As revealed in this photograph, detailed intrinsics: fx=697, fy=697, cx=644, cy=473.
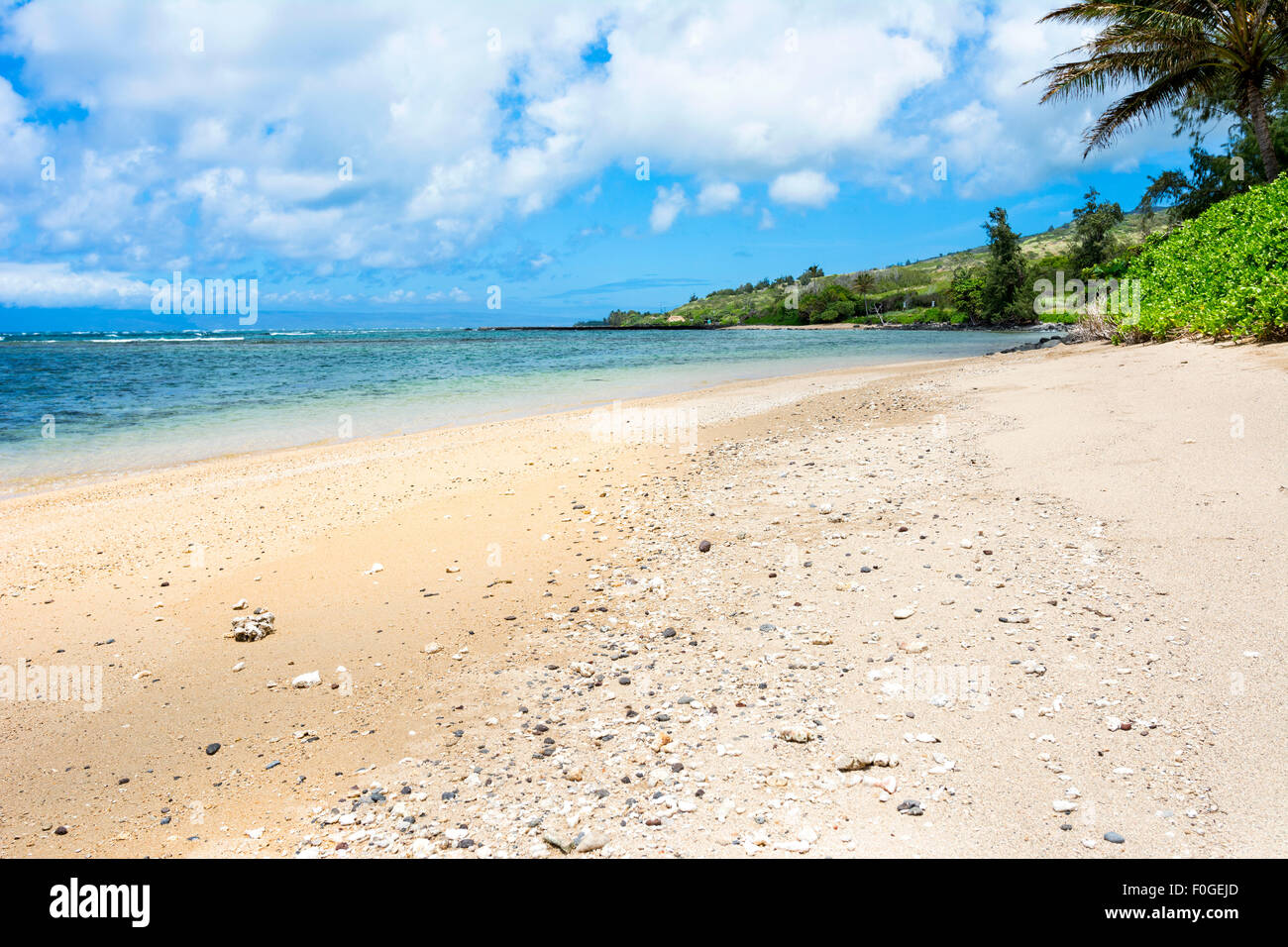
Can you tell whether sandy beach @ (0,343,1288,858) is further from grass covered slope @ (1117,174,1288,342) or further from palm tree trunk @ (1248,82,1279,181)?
palm tree trunk @ (1248,82,1279,181)

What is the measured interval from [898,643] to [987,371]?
692 inches

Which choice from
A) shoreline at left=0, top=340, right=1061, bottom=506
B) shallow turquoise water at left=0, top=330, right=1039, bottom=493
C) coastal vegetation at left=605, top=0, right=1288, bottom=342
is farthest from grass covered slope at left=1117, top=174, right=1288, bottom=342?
shallow turquoise water at left=0, top=330, right=1039, bottom=493

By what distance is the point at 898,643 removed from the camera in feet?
14.3

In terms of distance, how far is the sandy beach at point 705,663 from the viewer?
10.00ft

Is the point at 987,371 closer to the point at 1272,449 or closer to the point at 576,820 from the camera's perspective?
the point at 1272,449

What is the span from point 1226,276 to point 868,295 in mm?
115532

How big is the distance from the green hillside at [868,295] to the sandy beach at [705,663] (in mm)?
81646

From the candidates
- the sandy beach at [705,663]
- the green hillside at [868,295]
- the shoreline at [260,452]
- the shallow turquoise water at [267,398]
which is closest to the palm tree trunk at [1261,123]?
the sandy beach at [705,663]

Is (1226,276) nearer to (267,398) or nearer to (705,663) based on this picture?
(705,663)

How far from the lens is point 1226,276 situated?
14.1 m

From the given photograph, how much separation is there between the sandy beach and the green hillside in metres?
81.6

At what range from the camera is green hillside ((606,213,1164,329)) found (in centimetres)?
10306

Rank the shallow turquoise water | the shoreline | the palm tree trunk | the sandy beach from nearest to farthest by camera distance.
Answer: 1. the sandy beach
2. the shoreline
3. the shallow turquoise water
4. the palm tree trunk
